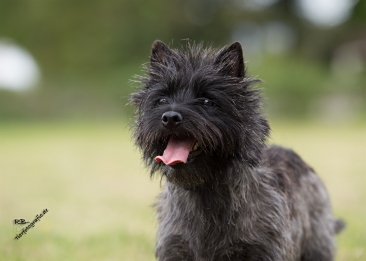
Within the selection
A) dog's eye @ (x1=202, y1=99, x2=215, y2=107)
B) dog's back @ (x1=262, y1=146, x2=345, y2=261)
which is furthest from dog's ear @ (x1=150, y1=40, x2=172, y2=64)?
dog's back @ (x1=262, y1=146, x2=345, y2=261)

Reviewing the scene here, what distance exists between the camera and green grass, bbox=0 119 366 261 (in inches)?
255

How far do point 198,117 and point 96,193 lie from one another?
727 centimetres

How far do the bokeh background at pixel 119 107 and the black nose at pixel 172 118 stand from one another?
40.0 inches

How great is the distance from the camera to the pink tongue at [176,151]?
4254 mm

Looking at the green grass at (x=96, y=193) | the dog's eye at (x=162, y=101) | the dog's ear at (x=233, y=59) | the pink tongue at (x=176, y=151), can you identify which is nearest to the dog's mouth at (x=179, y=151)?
the pink tongue at (x=176, y=151)

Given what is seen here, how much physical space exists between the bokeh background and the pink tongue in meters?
0.92

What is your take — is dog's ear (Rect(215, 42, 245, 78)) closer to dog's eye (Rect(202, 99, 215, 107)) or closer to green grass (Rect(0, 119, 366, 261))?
dog's eye (Rect(202, 99, 215, 107))

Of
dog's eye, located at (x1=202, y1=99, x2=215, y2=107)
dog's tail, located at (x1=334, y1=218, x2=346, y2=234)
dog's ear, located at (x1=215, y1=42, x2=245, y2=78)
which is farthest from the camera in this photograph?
dog's tail, located at (x1=334, y1=218, x2=346, y2=234)

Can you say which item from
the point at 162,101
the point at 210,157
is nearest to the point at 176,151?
the point at 210,157

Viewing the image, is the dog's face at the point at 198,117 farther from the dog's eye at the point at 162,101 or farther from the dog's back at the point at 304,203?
the dog's back at the point at 304,203

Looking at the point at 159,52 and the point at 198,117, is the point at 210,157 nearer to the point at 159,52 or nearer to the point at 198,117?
the point at 198,117

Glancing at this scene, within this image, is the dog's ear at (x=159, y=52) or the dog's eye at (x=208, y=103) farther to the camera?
the dog's ear at (x=159, y=52)

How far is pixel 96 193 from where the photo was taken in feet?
36.6

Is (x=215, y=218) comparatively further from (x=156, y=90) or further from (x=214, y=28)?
(x=214, y=28)
